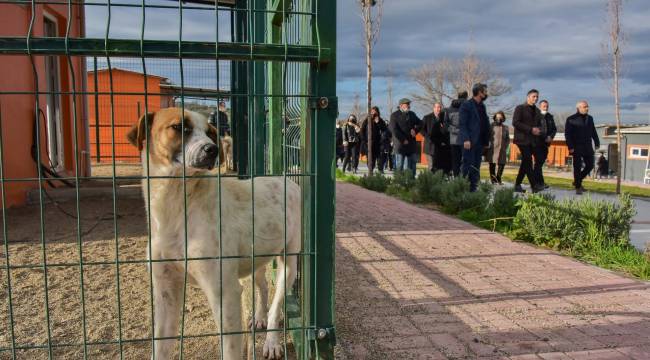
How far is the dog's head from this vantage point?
→ 249 cm

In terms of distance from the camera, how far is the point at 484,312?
3982 mm

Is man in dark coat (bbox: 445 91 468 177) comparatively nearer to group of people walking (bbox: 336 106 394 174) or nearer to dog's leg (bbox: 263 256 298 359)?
group of people walking (bbox: 336 106 394 174)

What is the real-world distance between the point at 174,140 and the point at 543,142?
10144 mm

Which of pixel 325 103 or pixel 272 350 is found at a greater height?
pixel 325 103

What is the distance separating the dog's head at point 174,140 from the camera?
2488mm

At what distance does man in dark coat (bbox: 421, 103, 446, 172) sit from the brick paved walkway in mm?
5835

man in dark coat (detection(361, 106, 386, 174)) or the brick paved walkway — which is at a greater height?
man in dark coat (detection(361, 106, 386, 174))

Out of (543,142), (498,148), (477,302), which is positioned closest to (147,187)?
(477,302)

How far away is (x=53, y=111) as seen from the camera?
9.49 metres

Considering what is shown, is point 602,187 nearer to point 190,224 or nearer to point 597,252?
point 597,252

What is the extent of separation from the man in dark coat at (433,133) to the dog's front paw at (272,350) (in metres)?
9.78

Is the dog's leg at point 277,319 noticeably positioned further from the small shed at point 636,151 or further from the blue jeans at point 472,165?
the small shed at point 636,151

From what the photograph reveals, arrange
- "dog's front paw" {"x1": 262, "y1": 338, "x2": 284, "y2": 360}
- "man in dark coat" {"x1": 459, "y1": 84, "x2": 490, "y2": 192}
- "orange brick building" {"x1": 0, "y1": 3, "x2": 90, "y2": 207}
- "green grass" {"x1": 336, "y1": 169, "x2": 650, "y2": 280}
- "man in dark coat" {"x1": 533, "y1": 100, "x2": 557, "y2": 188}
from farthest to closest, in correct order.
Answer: "man in dark coat" {"x1": 533, "y1": 100, "x2": 557, "y2": 188}
"man in dark coat" {"x1": 459, "y1": 84, "x2": 490, "y2": 192}
"orange brick building" {"x1": 0, "y1": 3, "x2": 90, "y2": 207}
"green grass" {"x1": 336, "y1": 169, "x2": 650, "y2": 280}
"dog's front paw" {"x1": 262, "y1": 338, "x2": 284, "y2": 360}

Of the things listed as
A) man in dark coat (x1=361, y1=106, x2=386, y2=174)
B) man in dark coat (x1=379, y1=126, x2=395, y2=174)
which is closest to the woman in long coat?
man in dark coat (x1=379, y1=126, x2=395, y2=174)
